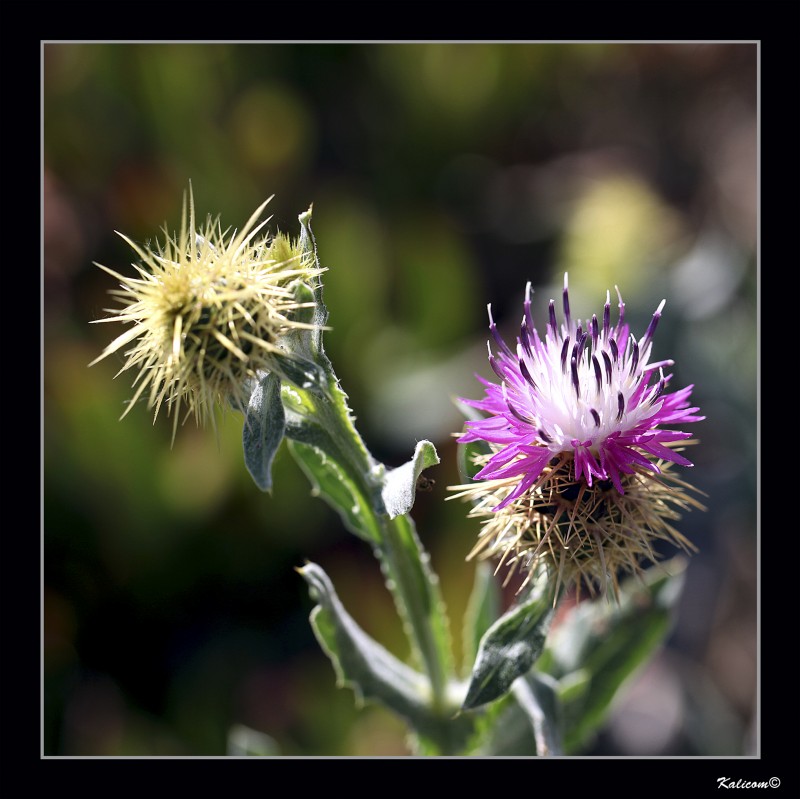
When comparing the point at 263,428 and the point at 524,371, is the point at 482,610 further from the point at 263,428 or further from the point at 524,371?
the point at 263,428

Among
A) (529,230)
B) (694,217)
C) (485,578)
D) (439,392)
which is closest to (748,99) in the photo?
(694,217)

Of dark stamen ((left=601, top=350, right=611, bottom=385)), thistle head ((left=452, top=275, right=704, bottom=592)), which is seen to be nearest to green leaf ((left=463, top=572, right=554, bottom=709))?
thistle head ((left=452, top=275, right=704, bottom=592))

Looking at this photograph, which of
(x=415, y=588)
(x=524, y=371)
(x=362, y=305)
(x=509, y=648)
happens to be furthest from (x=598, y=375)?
(x=362, y=305)

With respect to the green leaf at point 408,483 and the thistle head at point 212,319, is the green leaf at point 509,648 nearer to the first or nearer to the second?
the green leaf at point 408,483

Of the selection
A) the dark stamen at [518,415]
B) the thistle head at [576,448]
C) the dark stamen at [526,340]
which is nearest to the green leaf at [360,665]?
the thistle head at [576,448]

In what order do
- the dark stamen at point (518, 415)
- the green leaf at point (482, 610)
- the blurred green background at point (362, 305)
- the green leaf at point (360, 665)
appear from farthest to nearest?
the blurred green background at point (362, 305), the green leaf at point (482, 610), the green leaf at point (360, 665), the dark stamen at point (518, 415)

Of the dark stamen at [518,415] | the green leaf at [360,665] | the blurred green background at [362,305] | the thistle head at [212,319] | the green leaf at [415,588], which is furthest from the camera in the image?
the blurred green background at [362,305]

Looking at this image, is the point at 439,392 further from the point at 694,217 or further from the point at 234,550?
the point at 694,217
